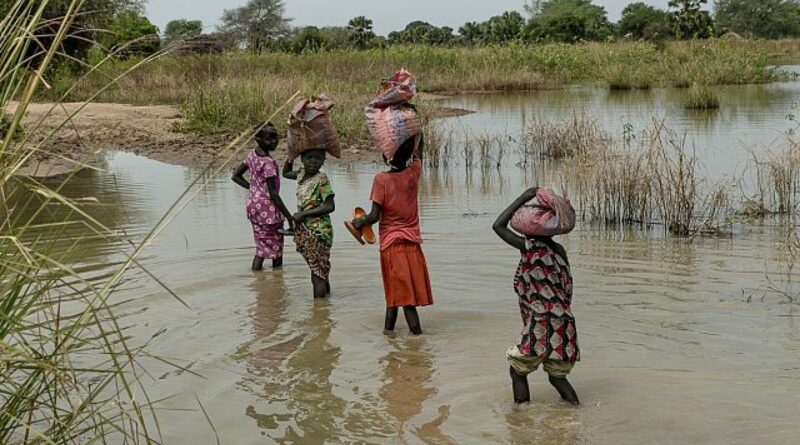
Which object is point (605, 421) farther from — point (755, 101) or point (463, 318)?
point (755, 101)

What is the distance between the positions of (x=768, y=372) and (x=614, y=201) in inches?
189

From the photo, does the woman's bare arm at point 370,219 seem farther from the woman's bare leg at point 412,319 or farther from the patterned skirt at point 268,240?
the patterned skirt at point 268,240

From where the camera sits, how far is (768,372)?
581 centimetres

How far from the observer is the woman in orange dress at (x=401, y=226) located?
21.0 ft

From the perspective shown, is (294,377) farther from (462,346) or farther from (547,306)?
(547,306)

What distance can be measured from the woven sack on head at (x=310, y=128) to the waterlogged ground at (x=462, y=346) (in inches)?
46.2

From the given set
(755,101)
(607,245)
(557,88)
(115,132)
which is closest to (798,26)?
(557,88)

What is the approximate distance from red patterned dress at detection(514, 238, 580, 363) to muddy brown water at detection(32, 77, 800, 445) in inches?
15.6

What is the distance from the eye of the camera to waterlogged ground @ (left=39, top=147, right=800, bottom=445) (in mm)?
5113

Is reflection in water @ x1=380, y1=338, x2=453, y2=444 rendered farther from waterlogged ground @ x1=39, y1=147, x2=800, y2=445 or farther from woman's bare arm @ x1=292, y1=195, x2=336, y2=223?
woman's bare arm @ x1=292, y1=195, x2=336, y2=223

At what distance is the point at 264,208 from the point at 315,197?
1066 millimetres

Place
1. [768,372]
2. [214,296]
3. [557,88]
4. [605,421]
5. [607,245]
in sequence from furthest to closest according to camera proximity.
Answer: [557,88]
[607,245]
[214,296]
[768,372]
[605,421]

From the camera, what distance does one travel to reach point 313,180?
7.39 meters

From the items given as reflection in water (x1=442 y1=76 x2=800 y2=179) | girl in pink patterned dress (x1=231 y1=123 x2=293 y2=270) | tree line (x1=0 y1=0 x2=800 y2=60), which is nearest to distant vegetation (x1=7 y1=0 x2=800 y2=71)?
tree line (x1=0 y1=0 x2=800 y2=60)
